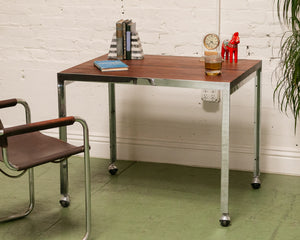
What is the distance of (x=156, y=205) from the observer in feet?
11.3

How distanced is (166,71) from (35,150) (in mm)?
826

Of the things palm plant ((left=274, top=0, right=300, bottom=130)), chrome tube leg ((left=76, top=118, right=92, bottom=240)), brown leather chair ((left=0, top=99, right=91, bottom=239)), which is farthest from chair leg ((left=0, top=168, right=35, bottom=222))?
palm plant ((left=274, top=0, right=300, bottom=130))

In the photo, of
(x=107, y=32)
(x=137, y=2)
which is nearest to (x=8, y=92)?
(x=107, y=32)

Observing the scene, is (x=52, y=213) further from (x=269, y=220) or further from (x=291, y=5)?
(x=291, y=5)

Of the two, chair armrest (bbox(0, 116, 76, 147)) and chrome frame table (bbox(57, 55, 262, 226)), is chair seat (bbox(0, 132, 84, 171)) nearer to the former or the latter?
chair armrest (bbox(0, 116, 76, 147))

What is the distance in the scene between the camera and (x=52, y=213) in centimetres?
336

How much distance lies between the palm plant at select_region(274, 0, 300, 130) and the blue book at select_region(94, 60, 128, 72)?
90 centimetres

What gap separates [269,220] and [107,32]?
166cm

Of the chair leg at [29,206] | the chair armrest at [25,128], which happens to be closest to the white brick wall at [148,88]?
the chair leg at [29,206]

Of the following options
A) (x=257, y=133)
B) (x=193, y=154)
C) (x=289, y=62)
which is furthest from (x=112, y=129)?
(x=289, y=62)

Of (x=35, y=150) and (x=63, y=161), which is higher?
(x=35, y=150)

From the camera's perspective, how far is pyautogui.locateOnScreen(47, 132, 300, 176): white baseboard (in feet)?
12.8

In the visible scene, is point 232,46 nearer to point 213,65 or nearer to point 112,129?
point 213,65

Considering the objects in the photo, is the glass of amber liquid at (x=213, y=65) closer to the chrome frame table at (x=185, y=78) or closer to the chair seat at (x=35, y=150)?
the chrome frame table at (x=185, y=78)
